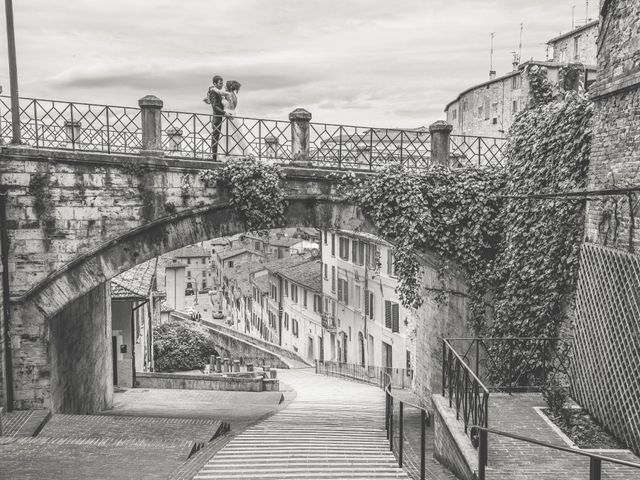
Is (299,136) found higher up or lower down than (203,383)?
higher up

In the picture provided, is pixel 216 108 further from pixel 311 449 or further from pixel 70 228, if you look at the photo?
pixel 311 449

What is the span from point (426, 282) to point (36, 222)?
854cm

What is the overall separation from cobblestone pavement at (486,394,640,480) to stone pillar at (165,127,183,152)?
730 cm

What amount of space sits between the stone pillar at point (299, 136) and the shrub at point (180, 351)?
21.8m

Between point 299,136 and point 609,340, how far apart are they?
6.63 meters

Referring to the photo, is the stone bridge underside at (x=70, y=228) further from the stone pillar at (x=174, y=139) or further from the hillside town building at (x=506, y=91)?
the hillside town building at (x=506, y=91)

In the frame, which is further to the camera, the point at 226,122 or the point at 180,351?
the point at 180,351

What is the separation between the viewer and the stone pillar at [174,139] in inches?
497

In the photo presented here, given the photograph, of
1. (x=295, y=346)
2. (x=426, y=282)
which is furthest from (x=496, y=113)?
(x=426, y=282)

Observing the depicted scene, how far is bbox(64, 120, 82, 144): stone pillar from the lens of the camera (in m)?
12.2

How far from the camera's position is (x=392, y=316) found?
105 ft

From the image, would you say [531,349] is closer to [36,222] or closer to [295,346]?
→ [36,222]

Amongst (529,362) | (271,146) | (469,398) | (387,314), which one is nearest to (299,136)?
(271,146)

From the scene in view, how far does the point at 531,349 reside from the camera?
11000mm
